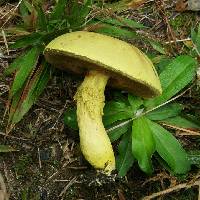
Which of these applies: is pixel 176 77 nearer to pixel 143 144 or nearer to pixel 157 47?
pixel 157 47

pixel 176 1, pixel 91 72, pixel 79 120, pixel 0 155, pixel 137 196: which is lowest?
pixel 137 196

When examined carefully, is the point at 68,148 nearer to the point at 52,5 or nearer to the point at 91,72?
the point at 91,72

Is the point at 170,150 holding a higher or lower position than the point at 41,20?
lower

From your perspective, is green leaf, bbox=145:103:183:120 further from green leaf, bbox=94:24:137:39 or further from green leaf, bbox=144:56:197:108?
green leaf, bbox=94:24:137:39

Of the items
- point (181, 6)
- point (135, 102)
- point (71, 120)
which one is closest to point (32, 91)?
point (71, 120)

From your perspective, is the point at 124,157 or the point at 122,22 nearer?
the point at 124,157

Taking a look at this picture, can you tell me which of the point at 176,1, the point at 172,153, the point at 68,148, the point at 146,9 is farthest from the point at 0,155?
the point at 176,1

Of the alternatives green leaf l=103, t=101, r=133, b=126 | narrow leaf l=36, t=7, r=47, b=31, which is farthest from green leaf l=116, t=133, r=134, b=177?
narrow leaf l=36, t=7, r=47, b=31

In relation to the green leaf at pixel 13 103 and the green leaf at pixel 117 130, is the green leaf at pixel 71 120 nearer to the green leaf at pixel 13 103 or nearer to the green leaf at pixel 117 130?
the green leaf at pixel 117 130
